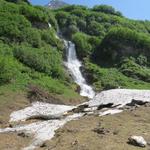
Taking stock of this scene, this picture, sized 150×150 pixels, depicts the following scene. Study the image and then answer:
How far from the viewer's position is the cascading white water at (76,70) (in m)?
62.4

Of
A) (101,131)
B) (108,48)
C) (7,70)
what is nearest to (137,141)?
(101,131)

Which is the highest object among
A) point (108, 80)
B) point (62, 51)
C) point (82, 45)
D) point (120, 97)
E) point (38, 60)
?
point (82, 45)

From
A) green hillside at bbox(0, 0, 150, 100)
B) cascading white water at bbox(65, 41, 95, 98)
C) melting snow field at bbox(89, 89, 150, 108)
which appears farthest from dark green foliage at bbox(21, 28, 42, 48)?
melting snow field at bbox(89, 89, 150, 108)

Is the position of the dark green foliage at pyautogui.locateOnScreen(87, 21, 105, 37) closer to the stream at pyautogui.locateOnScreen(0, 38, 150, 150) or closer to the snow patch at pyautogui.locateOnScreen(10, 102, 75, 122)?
the stream at pyautogui.locateOnScreen(0, 38, 150, 150)

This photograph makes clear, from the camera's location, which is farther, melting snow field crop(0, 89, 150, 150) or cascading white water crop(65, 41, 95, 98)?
cascading white water crop(65, 41, 95, 98)

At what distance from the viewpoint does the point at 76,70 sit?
71312 mm

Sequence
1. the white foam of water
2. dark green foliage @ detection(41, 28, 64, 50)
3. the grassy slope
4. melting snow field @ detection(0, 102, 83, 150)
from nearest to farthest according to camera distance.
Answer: melting snow field @ detection(0, 102, 83, 150)
the white foam of water
the grassy slope
dark green foliage @ detection(41, 28, 64, 50)

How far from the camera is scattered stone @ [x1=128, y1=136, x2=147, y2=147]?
2509 centimetres

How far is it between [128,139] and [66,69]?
43.4 meters

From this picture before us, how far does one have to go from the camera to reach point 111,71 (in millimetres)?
76438

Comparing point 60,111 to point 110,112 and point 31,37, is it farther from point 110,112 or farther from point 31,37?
point 31,37

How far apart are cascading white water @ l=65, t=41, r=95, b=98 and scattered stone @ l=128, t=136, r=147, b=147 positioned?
33.9 m

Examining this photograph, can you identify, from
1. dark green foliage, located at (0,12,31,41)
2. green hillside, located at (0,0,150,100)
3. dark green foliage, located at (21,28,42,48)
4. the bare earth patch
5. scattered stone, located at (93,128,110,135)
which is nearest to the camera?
the bare earth patch

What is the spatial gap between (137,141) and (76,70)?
1823 inches
